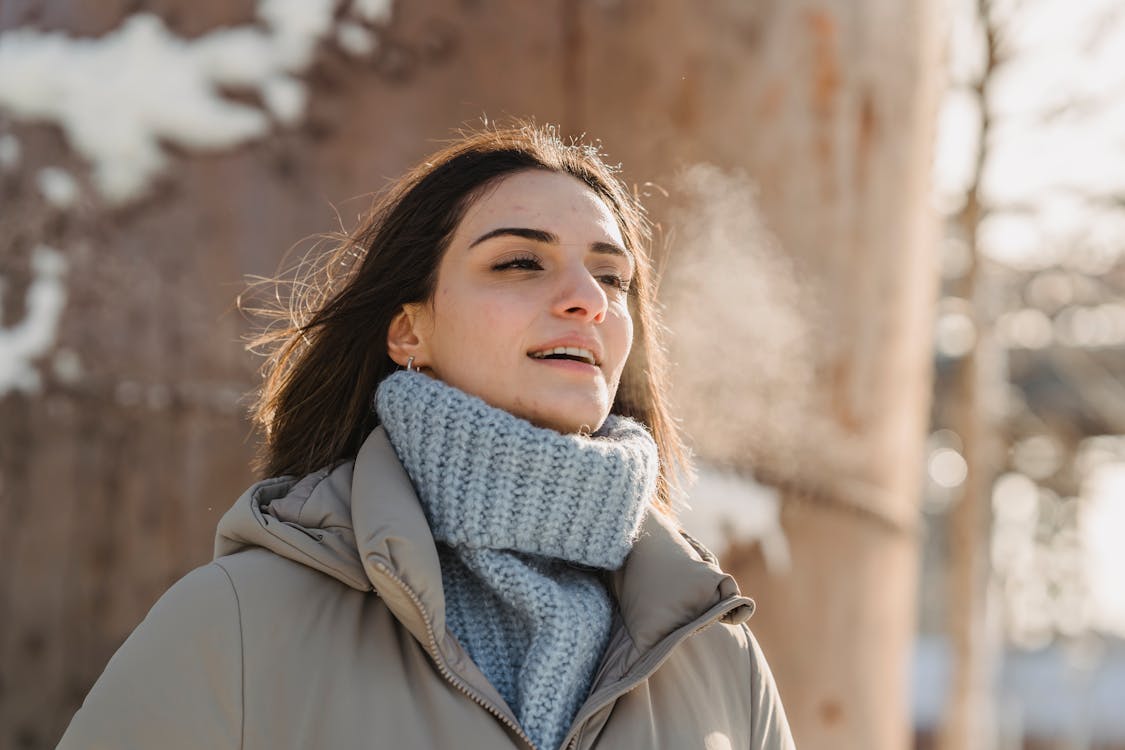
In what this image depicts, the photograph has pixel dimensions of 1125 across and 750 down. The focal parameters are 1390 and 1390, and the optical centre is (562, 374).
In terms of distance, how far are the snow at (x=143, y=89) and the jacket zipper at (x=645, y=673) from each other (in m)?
1.78

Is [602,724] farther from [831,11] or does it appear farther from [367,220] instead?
[831,11]

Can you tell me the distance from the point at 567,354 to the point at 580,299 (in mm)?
91

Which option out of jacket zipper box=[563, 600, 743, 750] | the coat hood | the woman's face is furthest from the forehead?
jacket zipper box=[563, 600, 743, 750]

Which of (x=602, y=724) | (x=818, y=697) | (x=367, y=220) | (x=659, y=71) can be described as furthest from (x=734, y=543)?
(x=602, y=724)

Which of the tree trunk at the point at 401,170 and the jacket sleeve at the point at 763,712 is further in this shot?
the tree trunk at the point at 401,170

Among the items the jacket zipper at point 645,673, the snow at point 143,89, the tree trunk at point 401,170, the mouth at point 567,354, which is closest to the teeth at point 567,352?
the mouth at point 567,354

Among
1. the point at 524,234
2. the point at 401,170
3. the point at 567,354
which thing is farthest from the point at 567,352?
the point at 401,170

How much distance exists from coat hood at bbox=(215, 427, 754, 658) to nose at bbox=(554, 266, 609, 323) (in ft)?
1.16

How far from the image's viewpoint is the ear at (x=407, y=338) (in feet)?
7.76

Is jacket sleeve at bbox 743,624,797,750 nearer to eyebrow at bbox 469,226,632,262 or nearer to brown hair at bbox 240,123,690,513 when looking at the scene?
brown hair at bbox 240,123,690,513

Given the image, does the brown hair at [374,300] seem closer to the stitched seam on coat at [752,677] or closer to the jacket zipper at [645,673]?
the stitched seam on coat at [752,677]

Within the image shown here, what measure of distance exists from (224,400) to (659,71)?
1.41 metres

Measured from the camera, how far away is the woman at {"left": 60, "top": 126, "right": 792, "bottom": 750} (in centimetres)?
185

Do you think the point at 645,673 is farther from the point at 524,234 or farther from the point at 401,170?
the point at 401,170
